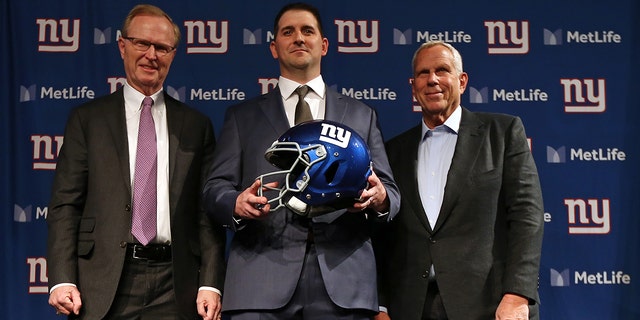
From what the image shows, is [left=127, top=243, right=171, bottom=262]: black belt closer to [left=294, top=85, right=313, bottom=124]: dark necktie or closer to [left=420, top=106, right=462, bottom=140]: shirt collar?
[left=294, top=85, right=313, bottom=124]: dark necktie

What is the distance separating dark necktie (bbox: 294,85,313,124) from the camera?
319cm

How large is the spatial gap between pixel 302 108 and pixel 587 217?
1925 millimetres

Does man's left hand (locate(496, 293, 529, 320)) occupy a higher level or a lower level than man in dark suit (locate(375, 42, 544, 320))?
lower

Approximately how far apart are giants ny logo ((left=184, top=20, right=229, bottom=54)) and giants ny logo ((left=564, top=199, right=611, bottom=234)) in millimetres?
2160

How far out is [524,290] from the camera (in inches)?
123

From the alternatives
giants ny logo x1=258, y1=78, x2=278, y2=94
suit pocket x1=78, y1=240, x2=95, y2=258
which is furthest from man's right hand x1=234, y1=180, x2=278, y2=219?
giants ny logo x1=258, y1=78, x2=278, y2=94

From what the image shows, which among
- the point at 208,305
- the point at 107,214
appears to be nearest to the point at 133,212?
the point at 107,214

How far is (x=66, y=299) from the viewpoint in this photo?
309cm

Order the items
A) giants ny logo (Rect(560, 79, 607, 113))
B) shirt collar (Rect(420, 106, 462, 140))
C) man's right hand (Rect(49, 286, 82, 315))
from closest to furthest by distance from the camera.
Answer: man's right hand (Rect(49, 286, 82, 315)) < shirt collar (Rect(420, 106, 462, 140)) < giants ny logo (Rect(560, 79, 607, 113))

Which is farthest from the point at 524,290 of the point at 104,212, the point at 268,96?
the point at 104,212

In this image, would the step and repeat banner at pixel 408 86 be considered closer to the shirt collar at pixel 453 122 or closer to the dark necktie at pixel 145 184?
the shirt collar at pixel 453 122

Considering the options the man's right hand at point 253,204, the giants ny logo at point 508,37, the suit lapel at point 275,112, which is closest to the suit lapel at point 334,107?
the suit lapel at point 275,112

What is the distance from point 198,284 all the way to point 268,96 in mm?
896

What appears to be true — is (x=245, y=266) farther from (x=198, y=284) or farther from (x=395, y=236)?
(x=395, y=236)
